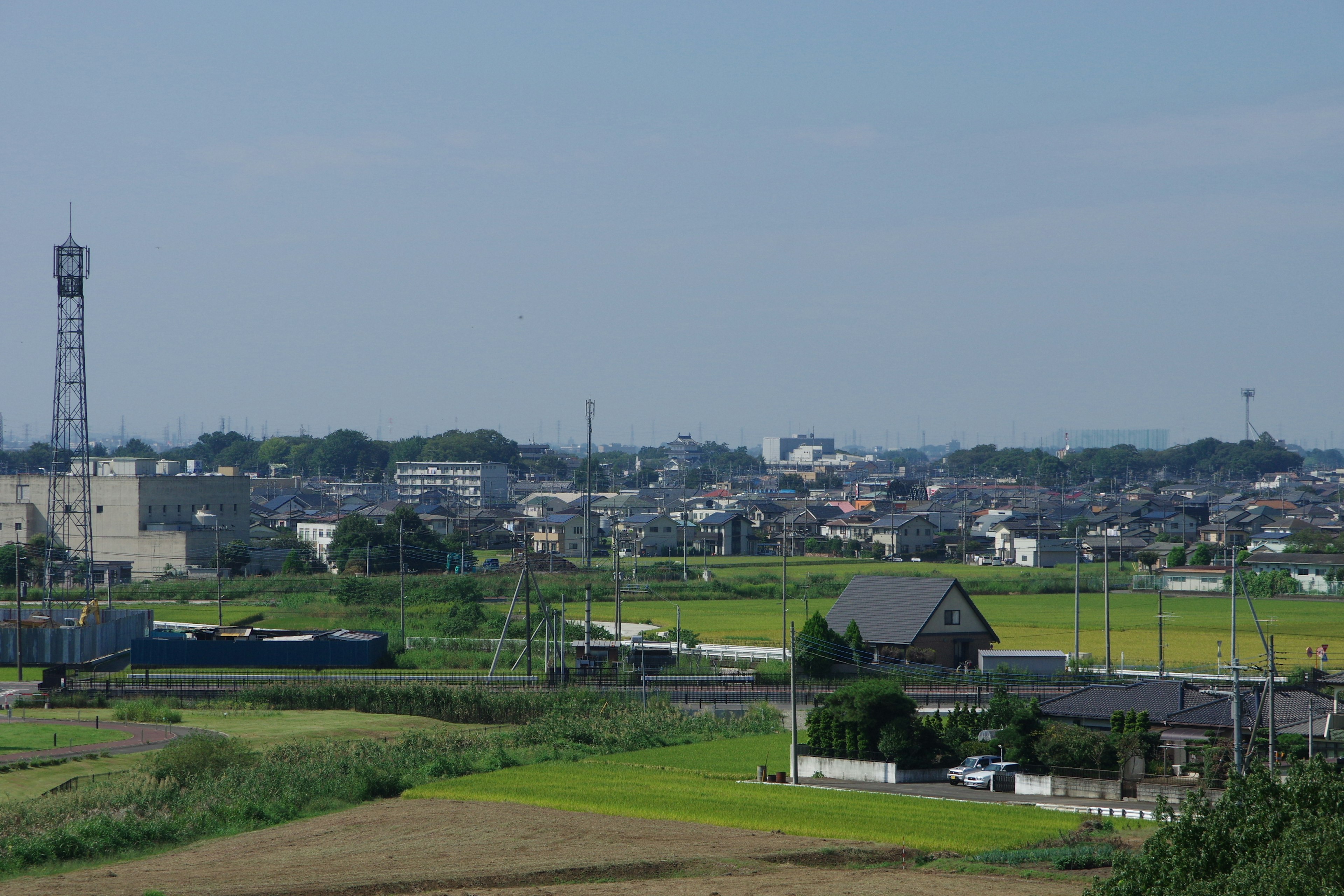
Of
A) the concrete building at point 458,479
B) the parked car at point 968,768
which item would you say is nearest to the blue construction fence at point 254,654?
the parked car at point 968,768

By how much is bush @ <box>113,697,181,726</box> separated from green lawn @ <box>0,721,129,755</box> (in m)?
1.28

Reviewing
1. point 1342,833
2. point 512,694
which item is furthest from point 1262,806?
point 512,694

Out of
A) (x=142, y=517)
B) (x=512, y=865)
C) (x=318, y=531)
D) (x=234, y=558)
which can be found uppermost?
(x=142, y=517)

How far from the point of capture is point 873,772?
28078mm

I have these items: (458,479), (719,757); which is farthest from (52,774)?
(458,479)

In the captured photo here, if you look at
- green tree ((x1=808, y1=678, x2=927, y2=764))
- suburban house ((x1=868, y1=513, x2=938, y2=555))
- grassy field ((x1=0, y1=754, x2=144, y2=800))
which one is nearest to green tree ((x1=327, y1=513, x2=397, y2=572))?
suburban house ((x1=868, y1=513, x2=938, y2=555))

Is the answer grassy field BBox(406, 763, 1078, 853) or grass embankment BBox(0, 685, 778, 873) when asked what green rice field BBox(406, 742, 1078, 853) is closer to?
grassy field BBox(406, 763, 1078, 853)

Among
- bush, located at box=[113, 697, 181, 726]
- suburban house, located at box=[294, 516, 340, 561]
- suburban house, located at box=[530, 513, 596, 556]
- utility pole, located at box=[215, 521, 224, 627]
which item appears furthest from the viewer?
suburban house, located at box=[530, 513, 596, 556]

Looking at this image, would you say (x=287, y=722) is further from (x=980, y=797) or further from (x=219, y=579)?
(x=219, y=579)

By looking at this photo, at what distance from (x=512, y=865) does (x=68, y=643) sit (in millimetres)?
31062

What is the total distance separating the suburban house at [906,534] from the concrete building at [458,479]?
61.0 meters

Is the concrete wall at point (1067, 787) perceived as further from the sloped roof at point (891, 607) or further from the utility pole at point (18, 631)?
the utility pole at point (18, 631)

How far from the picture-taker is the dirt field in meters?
18.5

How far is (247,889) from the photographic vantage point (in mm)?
18406
